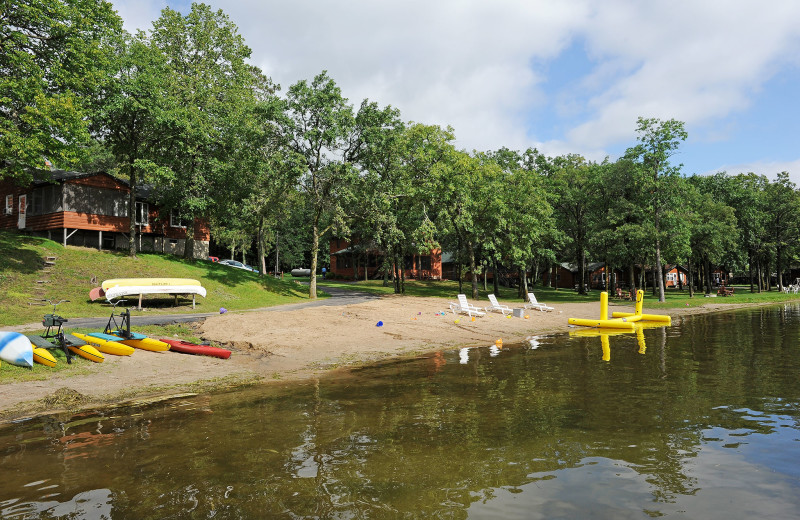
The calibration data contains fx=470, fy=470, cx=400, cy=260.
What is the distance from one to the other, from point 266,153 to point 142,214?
12589mm

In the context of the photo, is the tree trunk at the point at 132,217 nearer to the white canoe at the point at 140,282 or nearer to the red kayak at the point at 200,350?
the white canoe at the point at 140,282

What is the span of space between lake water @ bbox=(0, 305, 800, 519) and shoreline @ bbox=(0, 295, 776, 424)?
1249 millimetres

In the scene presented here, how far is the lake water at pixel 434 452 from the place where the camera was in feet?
17.8

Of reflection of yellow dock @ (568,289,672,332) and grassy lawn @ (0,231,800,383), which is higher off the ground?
grassy lawn @ (0,231,800,383)

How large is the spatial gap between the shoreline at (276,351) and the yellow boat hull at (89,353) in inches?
10.5

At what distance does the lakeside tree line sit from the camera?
2602 centimetres

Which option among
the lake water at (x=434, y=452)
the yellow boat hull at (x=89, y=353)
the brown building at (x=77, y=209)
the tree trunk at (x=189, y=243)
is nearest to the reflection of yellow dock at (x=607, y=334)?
the lake water at (x=434, y=452)

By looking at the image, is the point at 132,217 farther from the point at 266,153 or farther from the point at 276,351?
the point at 276,351

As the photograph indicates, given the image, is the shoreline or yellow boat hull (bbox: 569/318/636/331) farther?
yellow boat hull (bbox: 569/318/636/331)

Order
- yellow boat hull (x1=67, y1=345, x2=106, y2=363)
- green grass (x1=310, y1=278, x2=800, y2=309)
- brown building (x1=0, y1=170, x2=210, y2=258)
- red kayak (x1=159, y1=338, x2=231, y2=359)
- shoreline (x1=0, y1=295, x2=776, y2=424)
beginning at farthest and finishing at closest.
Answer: green grass (x1=310, y1=278, x2=800, y2=309), brown building (x1=0, y1=170, x2=210, y2=258), red kayak (x1=159, y1=338, x2=231, y2=359), yellow boat hull (x1=67, y1=345, x2=106, y2=363), shoreline (x1=0, y1=295, x2=776, y2=424)

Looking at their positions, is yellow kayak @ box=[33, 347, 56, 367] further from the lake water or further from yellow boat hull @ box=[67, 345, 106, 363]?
the lake water

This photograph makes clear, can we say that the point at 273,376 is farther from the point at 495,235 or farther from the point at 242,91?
the point at 242,91

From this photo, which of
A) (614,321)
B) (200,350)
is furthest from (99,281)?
(614,321)

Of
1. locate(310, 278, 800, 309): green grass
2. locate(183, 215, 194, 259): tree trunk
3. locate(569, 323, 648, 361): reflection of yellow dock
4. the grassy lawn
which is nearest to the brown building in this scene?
the grassy lawn
